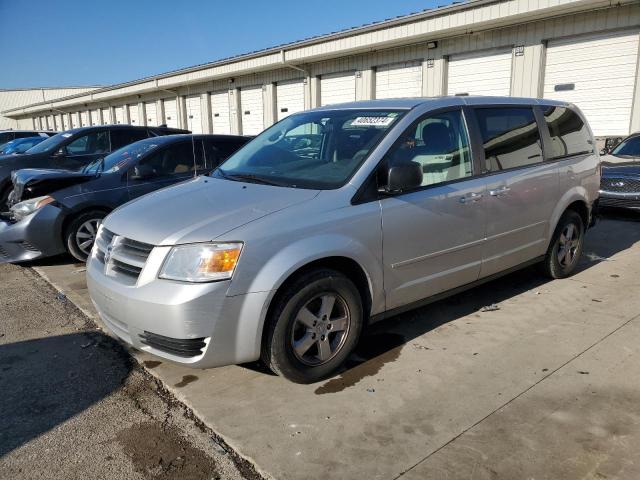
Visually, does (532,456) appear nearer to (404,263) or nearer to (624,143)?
(404,263)

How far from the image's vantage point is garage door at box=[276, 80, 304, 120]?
61.1 feet

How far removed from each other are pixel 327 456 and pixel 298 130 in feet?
8.66

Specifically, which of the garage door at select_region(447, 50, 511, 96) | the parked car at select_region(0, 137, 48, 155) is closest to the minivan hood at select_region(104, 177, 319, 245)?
the garage door at select_region(447, 50, 511, 96)

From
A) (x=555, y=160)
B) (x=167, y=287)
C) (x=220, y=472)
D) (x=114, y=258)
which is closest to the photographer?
(x=220, y=472)

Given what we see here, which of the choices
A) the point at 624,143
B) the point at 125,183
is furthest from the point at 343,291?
the point at 624,143

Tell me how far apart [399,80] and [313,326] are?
13.3m

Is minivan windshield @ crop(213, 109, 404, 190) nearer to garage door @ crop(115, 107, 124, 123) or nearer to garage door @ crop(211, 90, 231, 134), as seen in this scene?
garage door @ crop(211, 90, 231, 134)

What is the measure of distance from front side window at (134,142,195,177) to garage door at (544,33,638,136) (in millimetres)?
9191

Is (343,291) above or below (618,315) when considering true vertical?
above

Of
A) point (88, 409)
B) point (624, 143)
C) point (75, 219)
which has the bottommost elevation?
point (88, 409)

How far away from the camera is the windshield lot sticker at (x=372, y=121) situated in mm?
3697

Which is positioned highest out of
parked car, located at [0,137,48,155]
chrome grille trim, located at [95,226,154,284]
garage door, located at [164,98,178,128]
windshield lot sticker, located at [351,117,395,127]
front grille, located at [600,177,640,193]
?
garage door, located at [164,98,178,128]

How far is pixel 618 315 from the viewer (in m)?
4.35

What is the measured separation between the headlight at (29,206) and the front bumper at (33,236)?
0.07m
